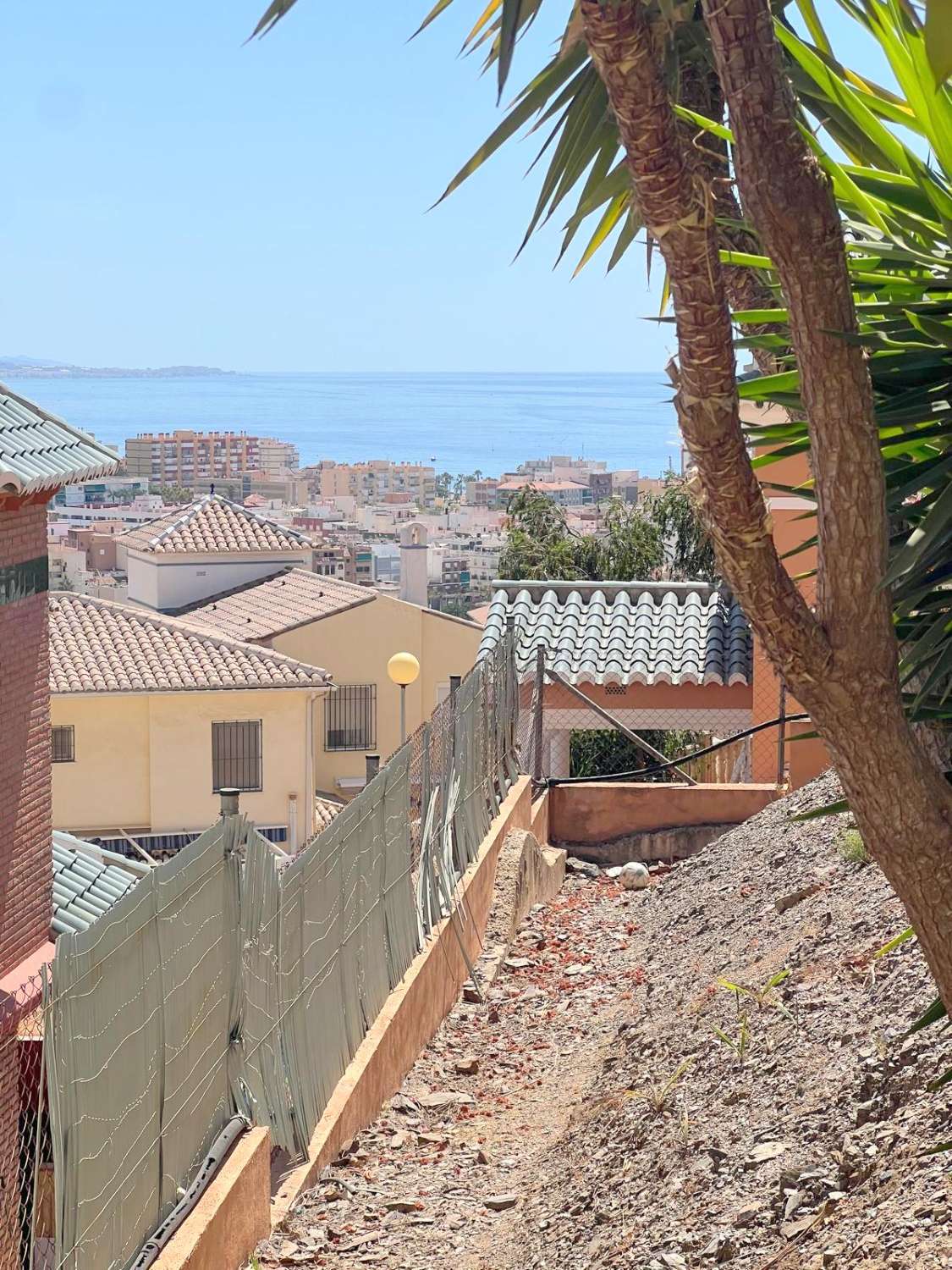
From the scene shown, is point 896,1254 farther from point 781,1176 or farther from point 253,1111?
point 253,1111

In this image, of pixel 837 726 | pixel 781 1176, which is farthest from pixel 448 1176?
pixel 837 726

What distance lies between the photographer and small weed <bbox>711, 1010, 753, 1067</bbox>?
622 cm

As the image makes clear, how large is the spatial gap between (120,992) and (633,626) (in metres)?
12.7

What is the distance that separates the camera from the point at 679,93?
4.70 m

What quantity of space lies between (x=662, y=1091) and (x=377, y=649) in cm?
3218

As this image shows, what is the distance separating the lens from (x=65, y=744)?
97.8ft

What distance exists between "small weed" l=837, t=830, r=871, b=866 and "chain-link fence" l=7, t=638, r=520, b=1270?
241 cm

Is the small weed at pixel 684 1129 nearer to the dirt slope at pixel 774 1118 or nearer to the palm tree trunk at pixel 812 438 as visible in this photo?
the dirt slope at pixel 774 1118

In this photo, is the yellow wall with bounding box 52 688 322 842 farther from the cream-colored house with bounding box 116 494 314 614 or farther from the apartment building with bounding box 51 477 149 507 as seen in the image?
the apartment building with bounding box 51 477 149 507

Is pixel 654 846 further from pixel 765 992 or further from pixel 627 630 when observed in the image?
pixel 765 992

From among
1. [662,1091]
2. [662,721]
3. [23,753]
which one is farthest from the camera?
[662,721]

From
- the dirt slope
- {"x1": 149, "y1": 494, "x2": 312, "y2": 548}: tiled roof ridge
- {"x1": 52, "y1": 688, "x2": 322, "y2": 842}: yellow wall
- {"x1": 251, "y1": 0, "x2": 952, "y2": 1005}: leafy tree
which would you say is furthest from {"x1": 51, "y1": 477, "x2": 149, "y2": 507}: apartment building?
{"x1": 251, "y1": 0, "x2": 952, "y2": 1005}: leafy tree

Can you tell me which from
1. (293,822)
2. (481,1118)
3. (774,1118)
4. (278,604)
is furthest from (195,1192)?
(278,604)

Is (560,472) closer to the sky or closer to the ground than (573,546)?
closer to the sky
